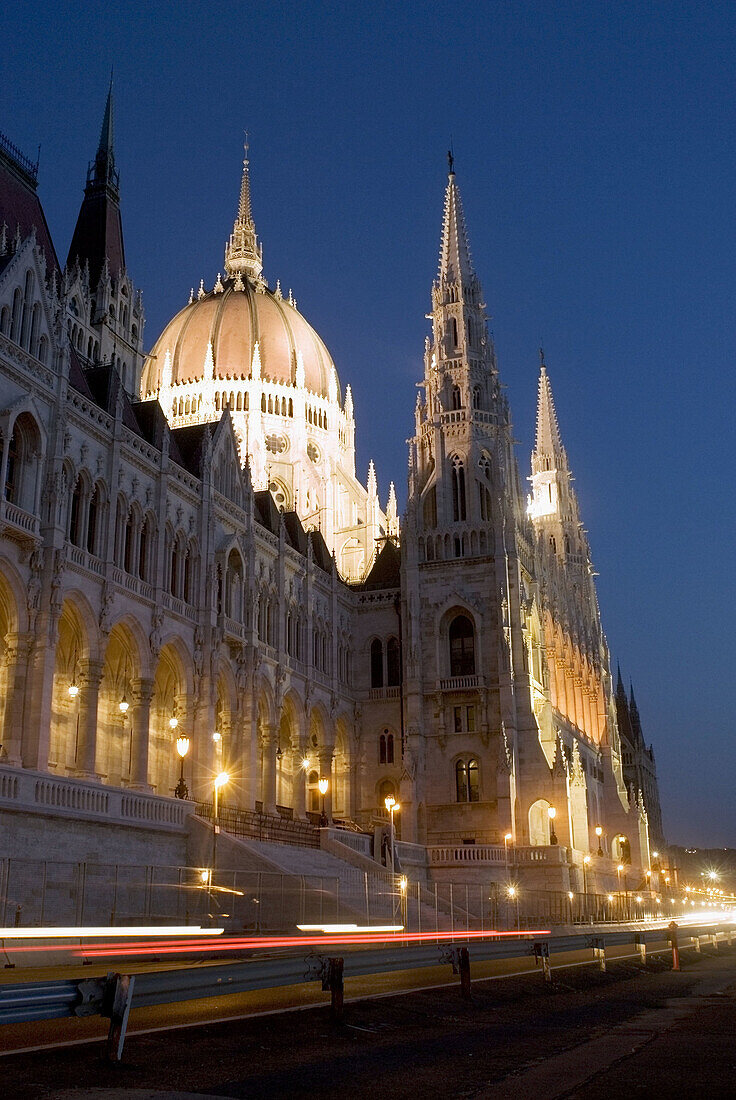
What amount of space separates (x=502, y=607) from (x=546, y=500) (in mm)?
32352

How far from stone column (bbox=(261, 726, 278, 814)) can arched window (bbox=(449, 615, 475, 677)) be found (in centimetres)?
1165

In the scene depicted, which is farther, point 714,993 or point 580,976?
point 580,976

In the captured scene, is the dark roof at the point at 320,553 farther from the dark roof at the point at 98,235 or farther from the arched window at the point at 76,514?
the arched window at the point at 76,514

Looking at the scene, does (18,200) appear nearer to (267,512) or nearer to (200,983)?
(267,512)

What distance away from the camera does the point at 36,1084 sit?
8.07 m

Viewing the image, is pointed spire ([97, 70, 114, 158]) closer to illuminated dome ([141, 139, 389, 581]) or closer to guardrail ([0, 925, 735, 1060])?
illuminated dome ([141, 139, 389, 581])

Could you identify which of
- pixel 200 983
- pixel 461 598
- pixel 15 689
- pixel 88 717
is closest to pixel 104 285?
pixel 461 598

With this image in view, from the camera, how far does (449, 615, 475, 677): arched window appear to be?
58.9 meters

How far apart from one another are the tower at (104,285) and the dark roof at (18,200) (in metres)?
2.95

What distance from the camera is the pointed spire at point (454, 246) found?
68688 mm

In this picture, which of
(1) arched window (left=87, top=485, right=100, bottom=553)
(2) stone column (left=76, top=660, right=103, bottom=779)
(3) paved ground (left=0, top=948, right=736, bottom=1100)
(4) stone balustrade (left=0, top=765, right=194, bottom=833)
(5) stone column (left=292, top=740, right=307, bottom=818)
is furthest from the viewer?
(5) stone column (left=292, top=740, right=307, bottom=818)

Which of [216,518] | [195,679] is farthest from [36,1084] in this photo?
[216,518]

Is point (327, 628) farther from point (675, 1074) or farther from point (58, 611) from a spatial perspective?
point (675, 1074)

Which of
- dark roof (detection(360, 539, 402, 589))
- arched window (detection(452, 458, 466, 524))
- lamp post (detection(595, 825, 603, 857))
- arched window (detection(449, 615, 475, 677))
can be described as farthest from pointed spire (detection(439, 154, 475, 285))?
lamp post (detection(595, 825, 603, 857))
